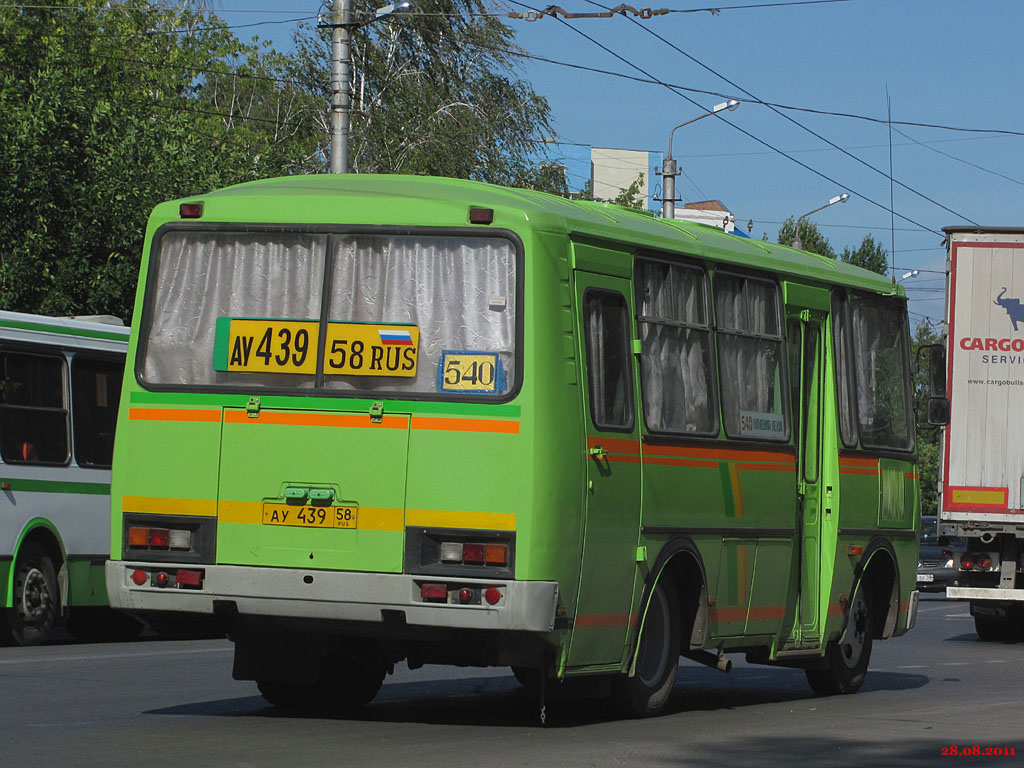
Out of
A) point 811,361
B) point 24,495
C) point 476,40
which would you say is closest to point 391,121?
point 476,40

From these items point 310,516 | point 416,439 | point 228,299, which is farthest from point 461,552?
point 228,299

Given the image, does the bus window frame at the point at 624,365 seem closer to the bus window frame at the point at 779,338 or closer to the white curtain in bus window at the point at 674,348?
the white curtain in bus window at the point at 674,348

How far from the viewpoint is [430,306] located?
1007cm

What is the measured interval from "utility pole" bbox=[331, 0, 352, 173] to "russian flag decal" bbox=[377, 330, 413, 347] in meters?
11.5

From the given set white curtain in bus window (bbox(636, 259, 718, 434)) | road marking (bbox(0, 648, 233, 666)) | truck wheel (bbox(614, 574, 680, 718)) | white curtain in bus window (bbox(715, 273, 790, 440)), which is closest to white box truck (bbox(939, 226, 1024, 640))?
road marking (bbox(0, 648, 233, 666))

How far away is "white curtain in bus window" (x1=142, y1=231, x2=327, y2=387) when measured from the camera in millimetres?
10273

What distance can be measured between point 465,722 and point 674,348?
8.36ft

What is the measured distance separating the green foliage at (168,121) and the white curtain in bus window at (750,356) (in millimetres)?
13270

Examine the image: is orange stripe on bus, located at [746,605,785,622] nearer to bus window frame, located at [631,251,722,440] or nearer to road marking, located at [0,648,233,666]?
bus window frame, located at [631,251,722,440]

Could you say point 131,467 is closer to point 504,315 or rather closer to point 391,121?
point 504,315

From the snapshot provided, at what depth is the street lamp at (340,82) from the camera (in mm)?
21391

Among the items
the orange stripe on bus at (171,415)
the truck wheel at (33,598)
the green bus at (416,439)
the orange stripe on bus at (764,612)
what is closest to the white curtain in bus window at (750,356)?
the green bus at (416,439)

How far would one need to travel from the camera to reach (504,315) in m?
9.97

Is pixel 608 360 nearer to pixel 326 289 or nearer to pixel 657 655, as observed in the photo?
pixel 326 289
